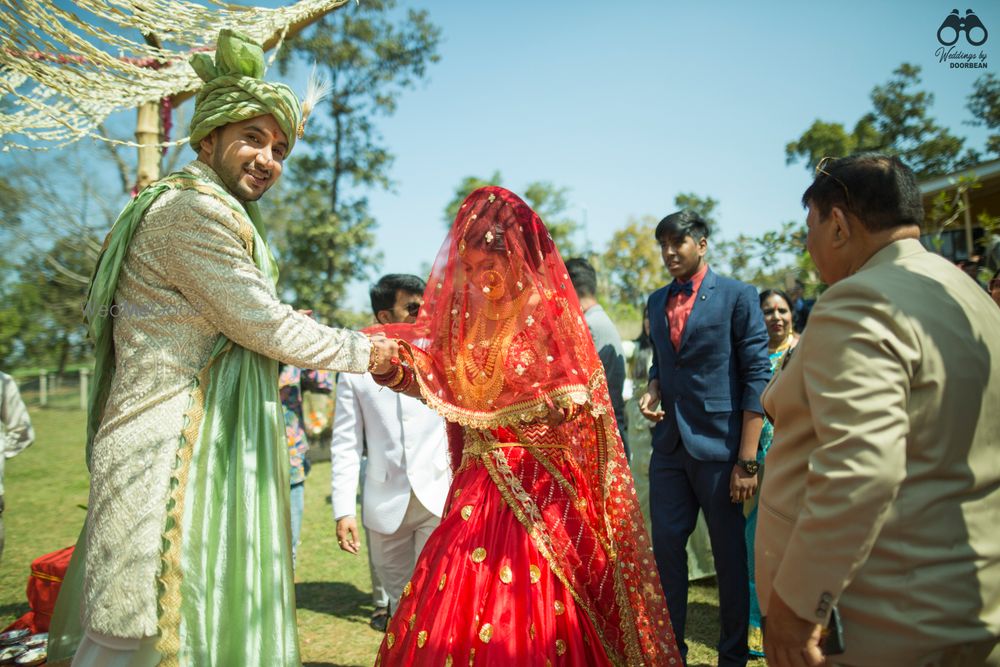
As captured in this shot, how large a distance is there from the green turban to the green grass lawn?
3.08 m

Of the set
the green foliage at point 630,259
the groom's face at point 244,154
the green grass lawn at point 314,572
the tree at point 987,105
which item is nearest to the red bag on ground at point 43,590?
the green grass lawn at point 314,572

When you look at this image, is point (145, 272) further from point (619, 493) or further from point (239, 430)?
point (619, 493)

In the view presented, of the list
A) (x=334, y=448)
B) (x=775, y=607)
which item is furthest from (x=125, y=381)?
(x=775, y=607)

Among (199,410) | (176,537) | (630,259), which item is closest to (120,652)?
(176,537)

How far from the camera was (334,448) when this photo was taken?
3.89 m

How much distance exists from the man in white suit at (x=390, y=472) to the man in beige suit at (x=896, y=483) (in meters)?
2.28

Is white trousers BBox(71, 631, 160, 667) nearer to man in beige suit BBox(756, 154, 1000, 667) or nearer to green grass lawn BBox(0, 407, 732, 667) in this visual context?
man in beige suit BBox(756, 154, 1000, 667)

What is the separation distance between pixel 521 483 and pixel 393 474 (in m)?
1.28

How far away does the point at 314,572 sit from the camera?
5.85m

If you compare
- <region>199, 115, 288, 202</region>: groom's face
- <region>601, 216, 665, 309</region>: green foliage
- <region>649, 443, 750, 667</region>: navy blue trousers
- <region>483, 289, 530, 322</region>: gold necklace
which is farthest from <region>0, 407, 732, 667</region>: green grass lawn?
<region>601, 216, 665, 309</region>: green foliage

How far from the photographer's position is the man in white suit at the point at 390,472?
365 centimetres

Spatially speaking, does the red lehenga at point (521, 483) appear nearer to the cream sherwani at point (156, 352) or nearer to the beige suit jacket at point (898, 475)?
the cream sherwani at point (156, 352)

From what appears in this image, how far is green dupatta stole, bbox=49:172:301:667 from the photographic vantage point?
2119 mm

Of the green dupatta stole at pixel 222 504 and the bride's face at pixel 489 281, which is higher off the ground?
the bride's face at pixel 489 281
